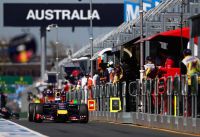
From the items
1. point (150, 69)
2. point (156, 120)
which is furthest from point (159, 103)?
point (150, 69)

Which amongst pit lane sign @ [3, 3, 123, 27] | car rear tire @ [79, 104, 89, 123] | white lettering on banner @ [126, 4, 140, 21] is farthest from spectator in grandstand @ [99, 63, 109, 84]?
pit lane sign @ [3, 3, 123, 27]

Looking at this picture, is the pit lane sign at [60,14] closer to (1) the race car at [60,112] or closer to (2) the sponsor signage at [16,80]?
(2) the sponsor signage at [16,80]

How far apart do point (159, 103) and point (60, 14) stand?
3261 inches

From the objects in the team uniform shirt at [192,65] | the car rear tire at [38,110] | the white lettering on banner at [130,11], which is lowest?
the car rear tire at [38,110]

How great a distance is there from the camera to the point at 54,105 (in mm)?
33875

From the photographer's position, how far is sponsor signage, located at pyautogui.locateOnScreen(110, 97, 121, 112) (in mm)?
34938

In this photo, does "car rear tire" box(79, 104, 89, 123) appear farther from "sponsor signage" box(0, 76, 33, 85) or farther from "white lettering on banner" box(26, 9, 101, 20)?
"sponsor signage" box(0, 76, 33, 85)

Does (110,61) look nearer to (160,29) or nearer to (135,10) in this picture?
(160,29)

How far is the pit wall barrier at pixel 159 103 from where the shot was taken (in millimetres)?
24797

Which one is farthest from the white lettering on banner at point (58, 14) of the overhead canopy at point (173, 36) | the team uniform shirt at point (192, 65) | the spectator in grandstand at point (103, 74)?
the team uniform shirt at point (192, 65)

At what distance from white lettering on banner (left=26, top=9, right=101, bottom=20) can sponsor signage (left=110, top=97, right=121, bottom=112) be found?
71654 millimetres

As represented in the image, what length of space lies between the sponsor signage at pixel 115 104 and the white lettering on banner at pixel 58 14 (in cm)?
7165

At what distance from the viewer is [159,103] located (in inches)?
1130

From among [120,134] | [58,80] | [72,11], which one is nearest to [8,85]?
[72,11]
